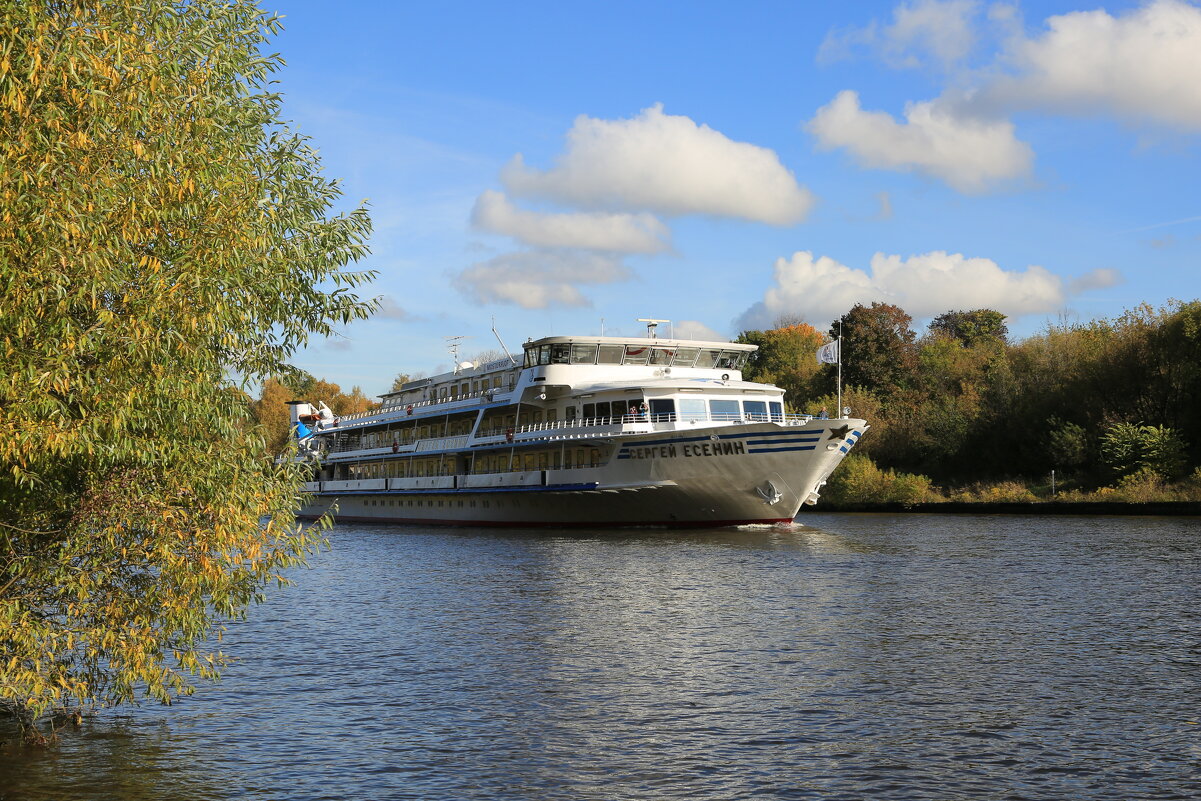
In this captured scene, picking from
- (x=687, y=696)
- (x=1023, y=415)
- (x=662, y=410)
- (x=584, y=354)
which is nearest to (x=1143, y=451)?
(x=1023, y=415)

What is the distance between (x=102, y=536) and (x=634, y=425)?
126ft

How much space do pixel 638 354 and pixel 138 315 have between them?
45.6m

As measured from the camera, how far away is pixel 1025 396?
78.9 meters

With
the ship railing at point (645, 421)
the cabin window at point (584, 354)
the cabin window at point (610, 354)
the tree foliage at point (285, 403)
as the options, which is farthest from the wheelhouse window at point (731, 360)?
the tree foliage at point (285, 403)

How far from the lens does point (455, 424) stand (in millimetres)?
65688

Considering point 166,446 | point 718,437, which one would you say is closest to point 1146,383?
point 718,437

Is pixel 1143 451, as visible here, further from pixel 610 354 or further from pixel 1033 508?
pixel 610 354

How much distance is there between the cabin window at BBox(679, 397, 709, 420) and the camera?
167 ft

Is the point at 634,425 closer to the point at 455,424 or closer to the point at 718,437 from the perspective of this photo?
the point at 718,437

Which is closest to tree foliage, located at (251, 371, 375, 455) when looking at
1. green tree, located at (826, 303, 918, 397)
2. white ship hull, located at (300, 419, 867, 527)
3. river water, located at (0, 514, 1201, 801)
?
green tree, located at (826, 303, 918, 397)

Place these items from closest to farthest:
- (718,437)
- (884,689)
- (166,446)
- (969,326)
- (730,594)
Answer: (166,446) → (884,689) → (730,594) → (718,437) → (969,326)

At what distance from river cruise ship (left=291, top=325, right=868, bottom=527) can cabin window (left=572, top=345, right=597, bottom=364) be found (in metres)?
0.06

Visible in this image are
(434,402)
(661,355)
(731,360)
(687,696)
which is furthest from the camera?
(434,402)

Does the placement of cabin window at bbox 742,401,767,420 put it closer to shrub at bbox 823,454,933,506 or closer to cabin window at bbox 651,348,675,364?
cabin window at bbox 651,348,675,364
